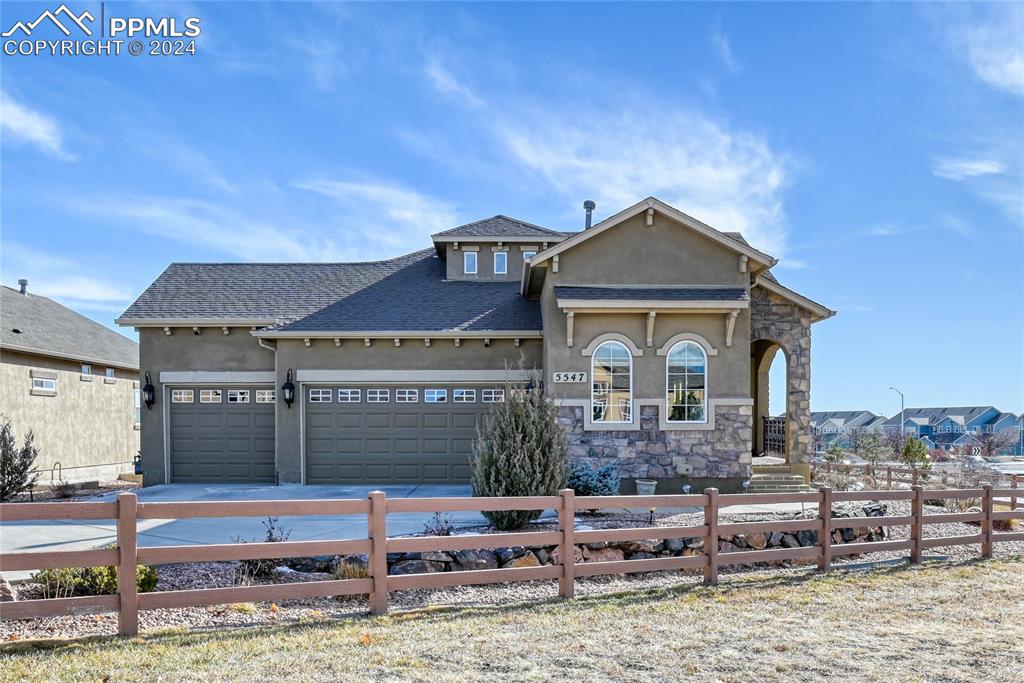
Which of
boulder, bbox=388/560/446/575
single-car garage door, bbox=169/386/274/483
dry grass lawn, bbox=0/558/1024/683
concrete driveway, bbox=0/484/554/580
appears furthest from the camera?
single-car garage door, bbox=169/386/274/483

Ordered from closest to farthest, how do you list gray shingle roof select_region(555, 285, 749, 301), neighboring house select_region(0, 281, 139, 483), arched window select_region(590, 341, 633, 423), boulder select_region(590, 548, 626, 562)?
1. boulder select_region(590, 548, 626, 562)
2. gray shingle roof select_region(555, 285, 749, 301)
3. arched window select_region(590, 341, 633, 423)
4. neighboring house select_region(0, 281, 139, 483)

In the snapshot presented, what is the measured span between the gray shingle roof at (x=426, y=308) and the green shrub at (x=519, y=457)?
5771 mm

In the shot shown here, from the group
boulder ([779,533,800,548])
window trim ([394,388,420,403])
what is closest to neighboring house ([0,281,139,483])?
window trim ([394,388,420,403])

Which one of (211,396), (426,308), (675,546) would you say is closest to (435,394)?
(426,308)

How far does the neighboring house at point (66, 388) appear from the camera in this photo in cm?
1747

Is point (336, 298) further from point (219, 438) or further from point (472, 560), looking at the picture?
point (472, 560)

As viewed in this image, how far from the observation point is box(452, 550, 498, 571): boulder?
8.39 m

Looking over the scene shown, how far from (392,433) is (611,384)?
5401 millimetres

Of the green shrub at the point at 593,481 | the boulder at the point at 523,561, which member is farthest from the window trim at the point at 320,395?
the boulder at the point at 523,561

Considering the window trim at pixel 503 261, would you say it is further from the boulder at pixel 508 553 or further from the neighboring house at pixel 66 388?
the neighboring house at pixel 66 388

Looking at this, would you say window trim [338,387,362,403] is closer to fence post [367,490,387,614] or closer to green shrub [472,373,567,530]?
green shrub [472,373,567,530]

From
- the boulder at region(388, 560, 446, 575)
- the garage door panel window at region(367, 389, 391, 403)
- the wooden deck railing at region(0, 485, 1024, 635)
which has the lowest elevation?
the boulder at region(388, 560, 446, 575)

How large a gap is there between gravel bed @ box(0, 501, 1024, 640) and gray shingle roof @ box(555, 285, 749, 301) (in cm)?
492

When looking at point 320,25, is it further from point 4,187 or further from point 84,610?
point 84,610
